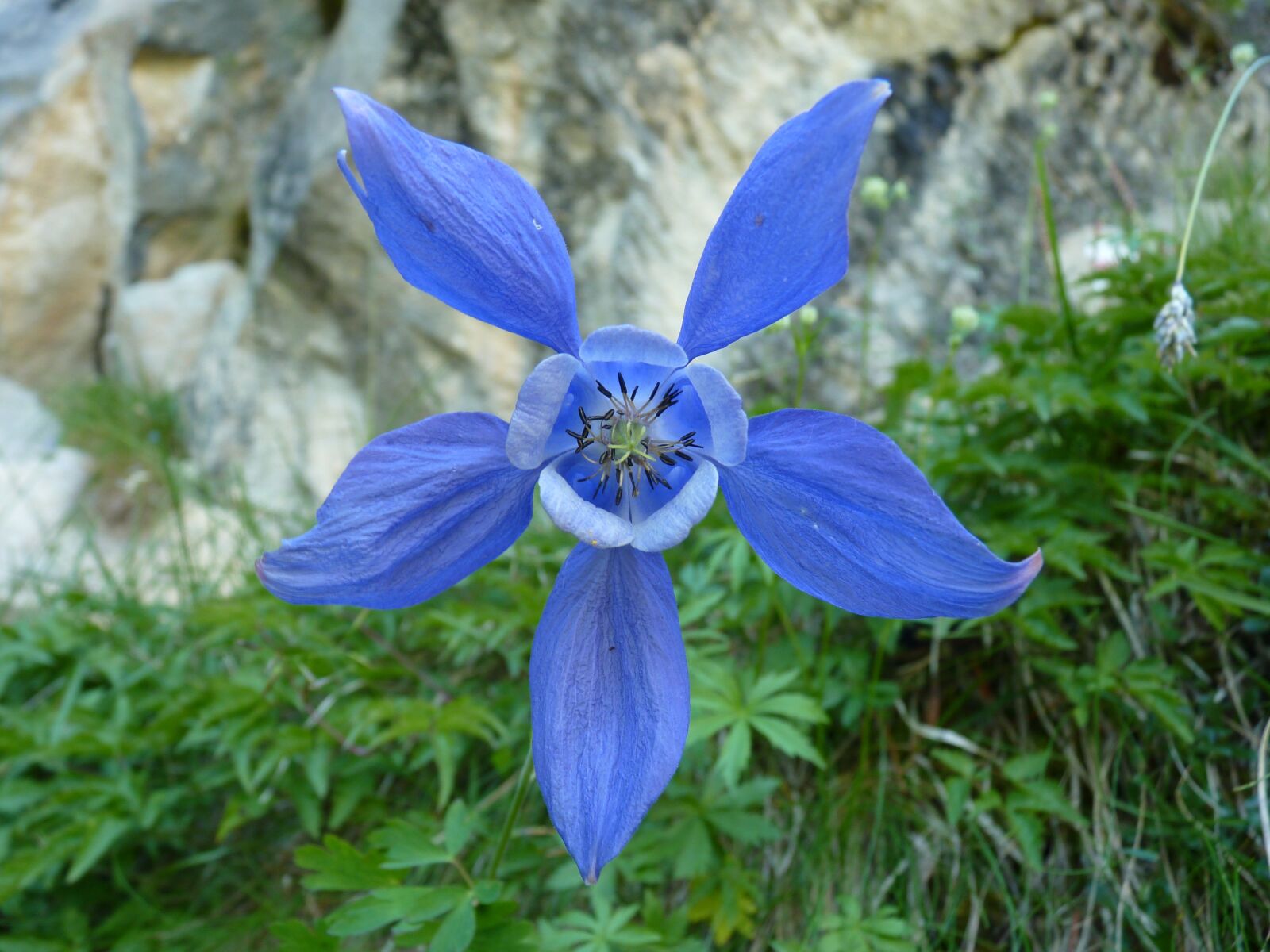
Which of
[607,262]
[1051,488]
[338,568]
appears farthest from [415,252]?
[607,262]

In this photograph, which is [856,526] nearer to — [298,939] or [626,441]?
[626,441]

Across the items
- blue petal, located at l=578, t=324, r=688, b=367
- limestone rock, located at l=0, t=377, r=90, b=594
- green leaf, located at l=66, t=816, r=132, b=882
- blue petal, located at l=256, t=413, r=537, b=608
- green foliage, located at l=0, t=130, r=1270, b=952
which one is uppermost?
blue petal, located at l=578, t=324, r=688, b=367

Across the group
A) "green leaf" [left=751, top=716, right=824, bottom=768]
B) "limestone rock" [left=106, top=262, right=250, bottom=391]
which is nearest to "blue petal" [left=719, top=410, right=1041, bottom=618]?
"green leaf" [left=751, top=716, right=824, bottom=768]

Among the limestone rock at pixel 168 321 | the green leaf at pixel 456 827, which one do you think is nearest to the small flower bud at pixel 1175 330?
the green leaf at pixel 456 827

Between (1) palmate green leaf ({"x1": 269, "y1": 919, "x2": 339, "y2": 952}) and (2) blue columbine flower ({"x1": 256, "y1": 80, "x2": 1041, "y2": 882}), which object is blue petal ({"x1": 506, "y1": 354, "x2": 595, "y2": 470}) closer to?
(2) blue columbine flower ({"x1": 256, "y1": 80, "x2": 1041, "y2": 882})

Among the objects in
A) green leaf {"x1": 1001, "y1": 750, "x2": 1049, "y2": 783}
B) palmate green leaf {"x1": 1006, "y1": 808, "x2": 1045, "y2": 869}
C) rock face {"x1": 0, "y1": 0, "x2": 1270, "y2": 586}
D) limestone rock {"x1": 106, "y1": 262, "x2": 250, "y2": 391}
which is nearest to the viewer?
palmate green leaf {"x1": 1006, "y1": 808, "x2": 1045, "y2": 869}
